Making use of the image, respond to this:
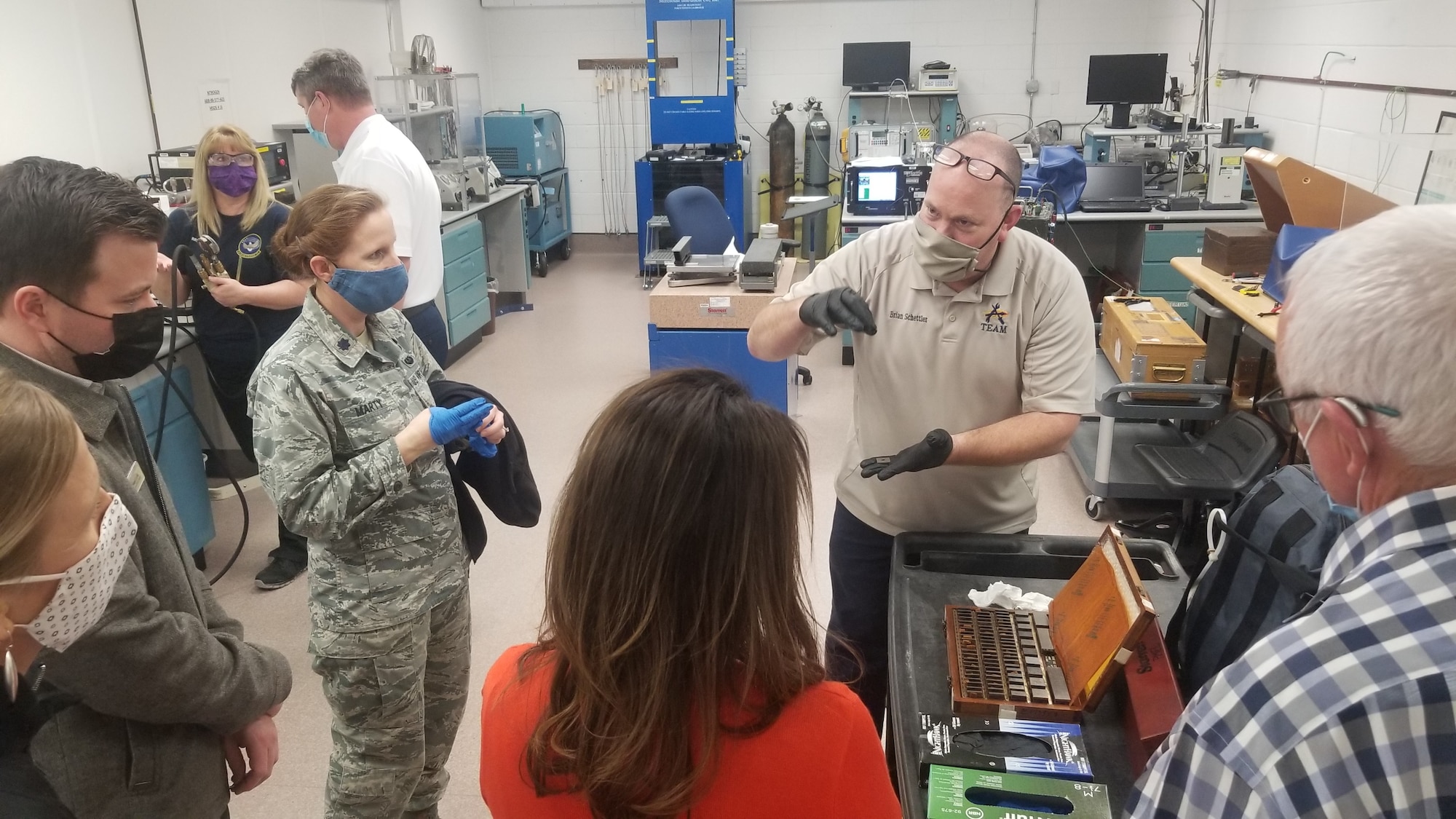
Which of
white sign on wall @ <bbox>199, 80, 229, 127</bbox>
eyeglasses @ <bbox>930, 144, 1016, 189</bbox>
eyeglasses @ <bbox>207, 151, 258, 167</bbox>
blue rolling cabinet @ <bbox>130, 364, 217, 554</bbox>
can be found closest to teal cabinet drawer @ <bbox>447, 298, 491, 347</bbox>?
white sign on wall @ <bbox>199, 80, 229, 127</bbox>

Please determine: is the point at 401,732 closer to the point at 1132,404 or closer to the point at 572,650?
the point at 572,650

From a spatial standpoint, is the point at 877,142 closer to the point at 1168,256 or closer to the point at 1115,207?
the point at 1115,207

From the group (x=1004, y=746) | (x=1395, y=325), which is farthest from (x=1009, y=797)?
(x=1395, y=325)

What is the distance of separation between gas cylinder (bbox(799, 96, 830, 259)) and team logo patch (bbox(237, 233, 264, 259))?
4846mm

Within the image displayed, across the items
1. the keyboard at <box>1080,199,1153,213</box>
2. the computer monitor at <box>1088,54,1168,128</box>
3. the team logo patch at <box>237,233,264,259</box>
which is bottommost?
the keyboard at <box>1080,199,1153,213</box>

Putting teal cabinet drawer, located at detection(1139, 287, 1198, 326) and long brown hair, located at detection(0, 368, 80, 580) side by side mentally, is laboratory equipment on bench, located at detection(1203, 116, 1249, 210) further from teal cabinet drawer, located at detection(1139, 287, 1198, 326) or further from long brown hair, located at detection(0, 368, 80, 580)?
long brown hair, located at detection(0, 368, 80, 580)

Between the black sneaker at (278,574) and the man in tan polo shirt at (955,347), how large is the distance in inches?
84.1

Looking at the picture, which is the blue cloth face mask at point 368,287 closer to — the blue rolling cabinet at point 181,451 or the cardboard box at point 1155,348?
the blue rolling cabinet at point 181,451

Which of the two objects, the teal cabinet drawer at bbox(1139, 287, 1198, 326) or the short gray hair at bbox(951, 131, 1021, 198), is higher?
the short gray hair at bbox(951, 131, 1021, 198)

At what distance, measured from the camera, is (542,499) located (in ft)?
11.9

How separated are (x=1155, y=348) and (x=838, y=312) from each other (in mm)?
2126

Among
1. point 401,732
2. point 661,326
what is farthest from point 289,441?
point 661,326

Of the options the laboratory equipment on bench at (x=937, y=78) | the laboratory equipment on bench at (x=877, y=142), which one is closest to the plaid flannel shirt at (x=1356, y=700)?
the laboratory equipment on bench at (x=877, y=142)

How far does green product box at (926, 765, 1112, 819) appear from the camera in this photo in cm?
99
